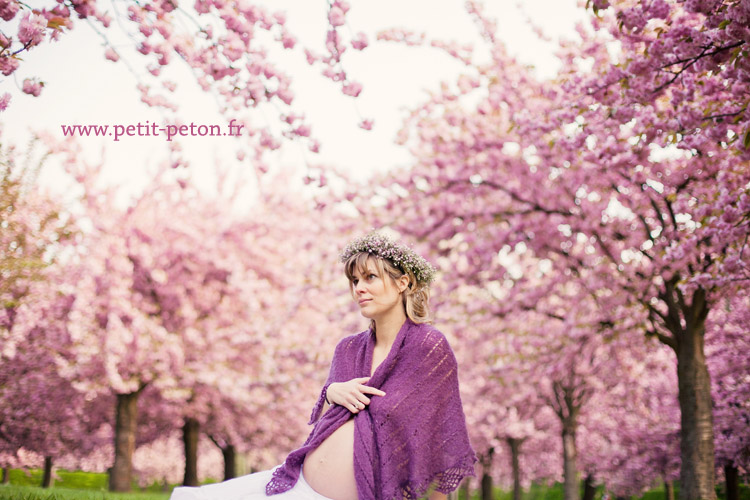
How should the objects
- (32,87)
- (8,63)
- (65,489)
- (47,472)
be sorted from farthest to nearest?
(47,472) < (65,489) < (32,87) < (8,63)

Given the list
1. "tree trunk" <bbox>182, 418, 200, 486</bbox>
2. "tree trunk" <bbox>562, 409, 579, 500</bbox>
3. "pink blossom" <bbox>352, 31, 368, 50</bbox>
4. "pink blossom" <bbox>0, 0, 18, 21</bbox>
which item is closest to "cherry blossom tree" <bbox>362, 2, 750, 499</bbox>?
"pink blossom" <bbox>352, 31, 368, 50</bbox>

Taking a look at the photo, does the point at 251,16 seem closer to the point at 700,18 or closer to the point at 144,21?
the point at 144,21

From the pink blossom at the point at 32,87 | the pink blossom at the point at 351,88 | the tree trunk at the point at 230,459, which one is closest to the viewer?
the pink blossom at the point at 32,87

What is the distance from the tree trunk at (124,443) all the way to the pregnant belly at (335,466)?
36.7ft

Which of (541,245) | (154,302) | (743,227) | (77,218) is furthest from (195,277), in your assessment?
(743,227)

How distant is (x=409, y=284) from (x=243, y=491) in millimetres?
1250

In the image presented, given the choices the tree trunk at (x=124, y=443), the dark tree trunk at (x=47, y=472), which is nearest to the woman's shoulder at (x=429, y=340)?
the tree trunk at (x=124, y=443)

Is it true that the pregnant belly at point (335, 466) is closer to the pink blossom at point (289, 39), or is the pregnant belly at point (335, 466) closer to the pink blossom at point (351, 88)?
the pink blossom at point (351, 88)

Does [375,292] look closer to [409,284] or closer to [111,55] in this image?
[409,284]

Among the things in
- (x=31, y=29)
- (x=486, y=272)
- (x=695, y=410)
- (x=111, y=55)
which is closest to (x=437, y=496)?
(x=31, y=29)

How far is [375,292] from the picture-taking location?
3.13m

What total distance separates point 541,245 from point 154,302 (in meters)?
9.30

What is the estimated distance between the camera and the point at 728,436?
11.7 m

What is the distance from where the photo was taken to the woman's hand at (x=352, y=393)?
9.55 feet
